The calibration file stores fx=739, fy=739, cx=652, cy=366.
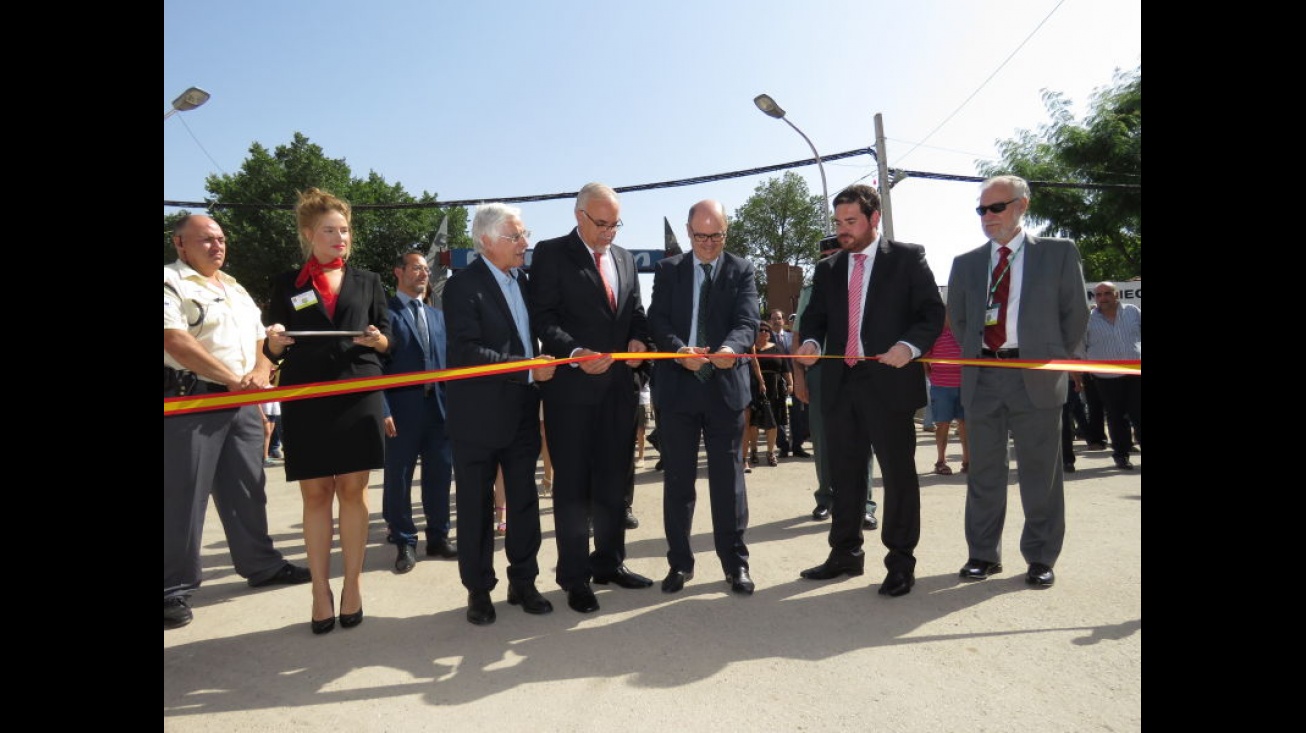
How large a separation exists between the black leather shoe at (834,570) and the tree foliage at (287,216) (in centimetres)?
3849

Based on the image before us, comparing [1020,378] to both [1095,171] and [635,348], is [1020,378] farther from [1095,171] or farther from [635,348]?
[1095,171]

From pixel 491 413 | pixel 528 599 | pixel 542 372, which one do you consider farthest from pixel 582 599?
pixel 542 372

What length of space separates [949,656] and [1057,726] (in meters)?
0.64

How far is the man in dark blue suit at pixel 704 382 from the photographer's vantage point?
4164 millimetres

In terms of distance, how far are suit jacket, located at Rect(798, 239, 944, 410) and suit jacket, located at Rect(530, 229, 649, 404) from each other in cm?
A: 133

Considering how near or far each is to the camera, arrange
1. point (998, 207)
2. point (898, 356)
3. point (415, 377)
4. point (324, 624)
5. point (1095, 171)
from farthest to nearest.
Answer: point (1095, 171) → point (998, 207) → point (898, 356) → point (324, 624) → point (415, 377)

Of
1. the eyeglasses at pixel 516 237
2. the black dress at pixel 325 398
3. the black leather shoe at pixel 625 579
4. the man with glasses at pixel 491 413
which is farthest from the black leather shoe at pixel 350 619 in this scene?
the eyeglasses at pixel 516 237

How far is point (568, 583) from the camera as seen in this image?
13.0ft

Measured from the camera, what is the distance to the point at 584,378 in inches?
157

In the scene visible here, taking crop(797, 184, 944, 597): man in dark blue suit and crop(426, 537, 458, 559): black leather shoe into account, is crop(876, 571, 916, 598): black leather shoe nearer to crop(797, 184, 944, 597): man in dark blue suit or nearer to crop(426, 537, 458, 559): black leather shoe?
crop(797, 184, 944, 597): man in dark blue suit

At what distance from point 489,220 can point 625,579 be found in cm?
215

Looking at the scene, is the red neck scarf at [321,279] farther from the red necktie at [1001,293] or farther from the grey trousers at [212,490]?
the red necktie at [1001,293]
